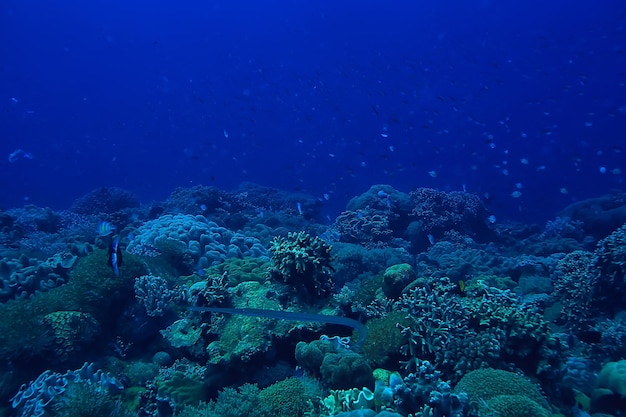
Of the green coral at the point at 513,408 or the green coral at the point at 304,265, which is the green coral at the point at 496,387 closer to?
the green coral at the point at 513,408

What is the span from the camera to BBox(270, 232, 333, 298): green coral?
6.62m

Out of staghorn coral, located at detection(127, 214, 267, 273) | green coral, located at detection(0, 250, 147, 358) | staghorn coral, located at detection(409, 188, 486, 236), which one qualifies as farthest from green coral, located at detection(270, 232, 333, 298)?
staghorn coral, located at detection(409, 188, 486, 236)

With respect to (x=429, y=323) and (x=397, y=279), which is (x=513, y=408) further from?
(x=397, y=279)

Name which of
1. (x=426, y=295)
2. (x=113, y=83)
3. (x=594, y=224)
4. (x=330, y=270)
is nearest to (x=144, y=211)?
(x=330, y=270)

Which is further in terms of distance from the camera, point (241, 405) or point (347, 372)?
point (347, 372)

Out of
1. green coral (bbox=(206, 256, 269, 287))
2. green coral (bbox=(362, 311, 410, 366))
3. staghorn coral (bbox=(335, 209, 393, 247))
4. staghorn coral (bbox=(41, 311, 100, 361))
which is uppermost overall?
staghorn coral (bbox=(335, 209, 393, 247))

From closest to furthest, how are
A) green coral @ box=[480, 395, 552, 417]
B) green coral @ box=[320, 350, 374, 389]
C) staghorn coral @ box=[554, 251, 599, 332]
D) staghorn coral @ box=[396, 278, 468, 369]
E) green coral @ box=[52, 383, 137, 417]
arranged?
green coral @ box=[480, 395, 552, 417]
green coral @ box=[52, 383, 137, 417]
green coral @ box=[320, 350, 374, 389]
staghorn coral @ box=[396, 278, 468, 369]
staghorn coral @ box=[554, 251, 599, 332]

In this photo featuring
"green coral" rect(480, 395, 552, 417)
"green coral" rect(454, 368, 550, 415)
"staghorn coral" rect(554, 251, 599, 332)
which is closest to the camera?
"green coral" rect(480, 395, 552, 417)

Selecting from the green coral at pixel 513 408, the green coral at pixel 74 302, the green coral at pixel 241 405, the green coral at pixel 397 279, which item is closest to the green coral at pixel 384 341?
the green coral at pixel 397 279

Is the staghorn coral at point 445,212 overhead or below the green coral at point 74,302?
overhead

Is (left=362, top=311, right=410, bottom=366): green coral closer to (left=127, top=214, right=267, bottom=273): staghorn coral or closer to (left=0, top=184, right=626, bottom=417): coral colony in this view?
(left=0, top=184, right=626, bottom=417): coral colony

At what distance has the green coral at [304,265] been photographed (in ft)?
21.7

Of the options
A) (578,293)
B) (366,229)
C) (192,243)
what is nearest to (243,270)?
(192,243)

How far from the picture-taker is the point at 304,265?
6602 mm
